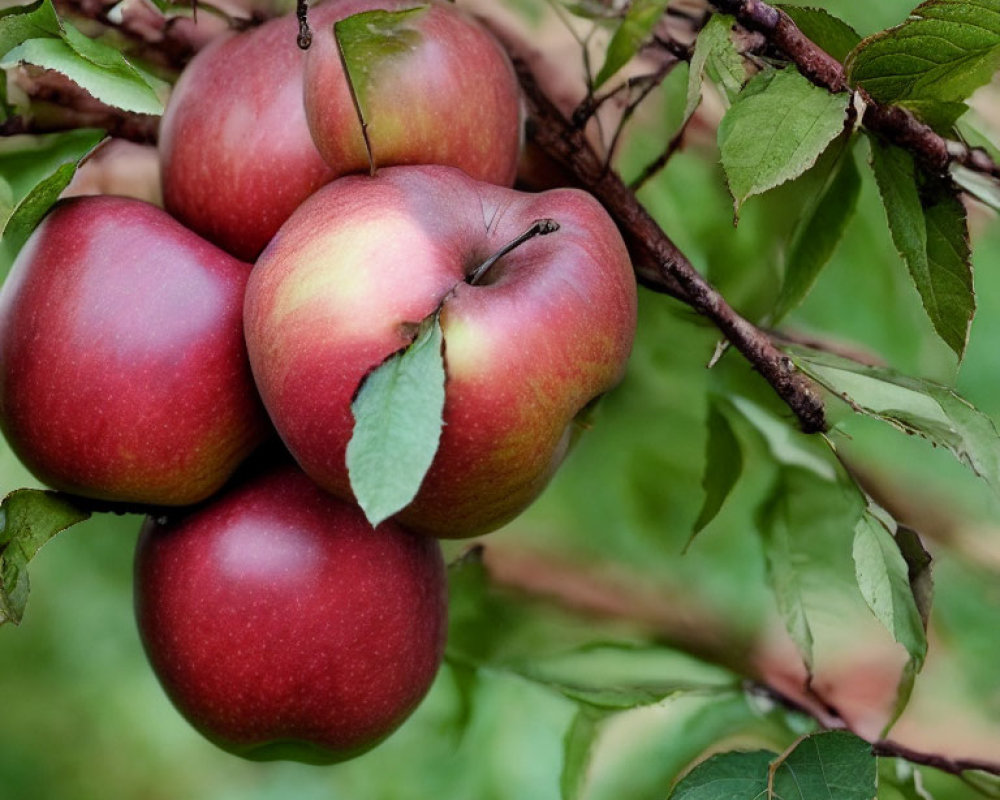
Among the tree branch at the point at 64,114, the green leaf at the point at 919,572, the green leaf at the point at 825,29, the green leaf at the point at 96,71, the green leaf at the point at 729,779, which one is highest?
the green leaf at the point at 825,29

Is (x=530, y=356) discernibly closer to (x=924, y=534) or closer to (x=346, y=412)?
(x=346, y=412)

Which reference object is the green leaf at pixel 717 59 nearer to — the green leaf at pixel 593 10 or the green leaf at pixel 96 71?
the green leaf at pixel 593 10

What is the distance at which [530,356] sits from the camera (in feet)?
1.44

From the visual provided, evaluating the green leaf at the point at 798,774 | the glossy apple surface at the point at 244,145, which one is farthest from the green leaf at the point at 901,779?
the glossy apple surface at the point at 244,145

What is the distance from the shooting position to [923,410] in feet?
1.70

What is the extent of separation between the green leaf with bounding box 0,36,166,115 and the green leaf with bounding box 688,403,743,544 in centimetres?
35

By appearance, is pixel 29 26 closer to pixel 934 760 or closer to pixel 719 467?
pixel 719 467

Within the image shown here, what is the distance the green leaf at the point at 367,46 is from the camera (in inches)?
18.1

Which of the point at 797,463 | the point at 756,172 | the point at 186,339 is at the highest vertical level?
the point at 756,172

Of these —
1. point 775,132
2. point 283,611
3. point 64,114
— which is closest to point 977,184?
point 775,132

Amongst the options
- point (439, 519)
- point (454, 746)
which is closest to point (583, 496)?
point (454, 746)

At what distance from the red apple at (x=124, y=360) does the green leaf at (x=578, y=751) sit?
13.0 inches

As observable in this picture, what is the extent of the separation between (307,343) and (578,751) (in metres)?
0.40

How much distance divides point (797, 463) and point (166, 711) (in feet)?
1.54
